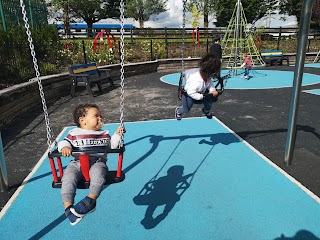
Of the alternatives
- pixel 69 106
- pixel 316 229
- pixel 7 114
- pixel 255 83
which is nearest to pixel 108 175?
pixel 316 229

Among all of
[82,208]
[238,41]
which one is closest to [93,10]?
[238,41]

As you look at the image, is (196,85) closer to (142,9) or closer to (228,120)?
(228,120)

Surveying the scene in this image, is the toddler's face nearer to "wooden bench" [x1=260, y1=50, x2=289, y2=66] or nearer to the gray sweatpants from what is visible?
the gray sweatpants

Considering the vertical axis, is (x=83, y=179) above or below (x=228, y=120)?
above

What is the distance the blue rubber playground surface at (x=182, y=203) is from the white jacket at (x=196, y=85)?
1.18 m

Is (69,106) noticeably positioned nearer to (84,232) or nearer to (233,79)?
(84,232)

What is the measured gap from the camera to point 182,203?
3559mm

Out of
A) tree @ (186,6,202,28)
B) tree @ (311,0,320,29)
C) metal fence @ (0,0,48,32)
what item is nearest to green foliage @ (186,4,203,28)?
tree @ (186,6,202,28)

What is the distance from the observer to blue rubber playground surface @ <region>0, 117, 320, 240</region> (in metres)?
3.07

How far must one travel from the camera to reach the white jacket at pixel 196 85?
436 cm

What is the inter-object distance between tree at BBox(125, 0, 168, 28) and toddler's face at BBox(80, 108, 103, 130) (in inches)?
1801

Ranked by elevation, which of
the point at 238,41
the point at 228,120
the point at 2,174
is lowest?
the point at 228,120

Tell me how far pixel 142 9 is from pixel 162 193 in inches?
1837

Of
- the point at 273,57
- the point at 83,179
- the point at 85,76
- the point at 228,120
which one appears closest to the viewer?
the point at 83,179
